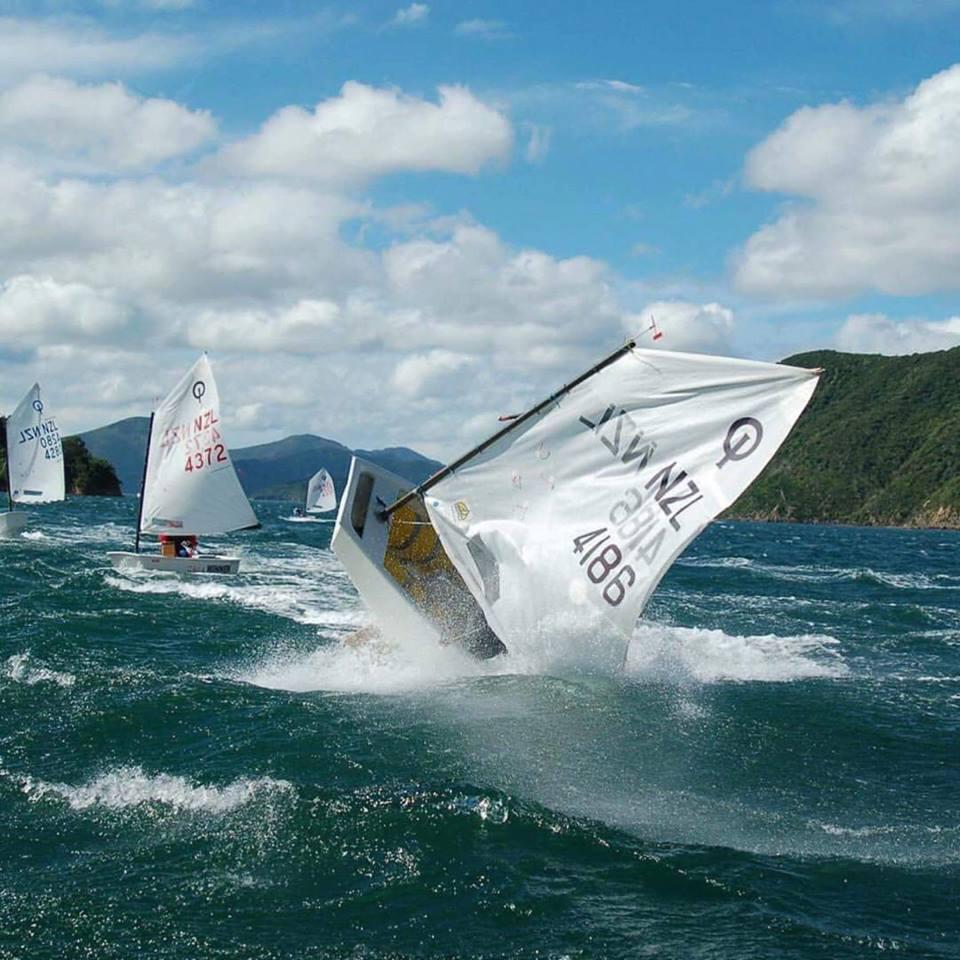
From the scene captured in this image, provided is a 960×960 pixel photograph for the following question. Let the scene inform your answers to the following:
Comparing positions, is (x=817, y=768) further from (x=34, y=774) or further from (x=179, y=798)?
(x=34, y=774)

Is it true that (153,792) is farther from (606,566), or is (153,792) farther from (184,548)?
(184,548)

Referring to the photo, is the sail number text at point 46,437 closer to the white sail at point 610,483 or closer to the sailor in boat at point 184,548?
the sailor in boat at point 184,548

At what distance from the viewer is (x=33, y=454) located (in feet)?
186

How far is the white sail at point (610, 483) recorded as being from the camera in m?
18.1

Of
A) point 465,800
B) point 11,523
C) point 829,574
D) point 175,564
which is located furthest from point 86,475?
point 465,800

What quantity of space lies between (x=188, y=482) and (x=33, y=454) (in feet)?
64.7

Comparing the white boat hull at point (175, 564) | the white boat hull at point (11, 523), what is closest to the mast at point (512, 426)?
the white boat hull at point (175, 564)

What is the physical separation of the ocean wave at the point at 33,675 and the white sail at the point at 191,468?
20459 mm

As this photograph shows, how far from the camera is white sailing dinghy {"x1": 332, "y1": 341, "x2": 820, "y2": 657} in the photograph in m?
18.1

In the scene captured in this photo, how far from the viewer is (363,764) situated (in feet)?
46.7

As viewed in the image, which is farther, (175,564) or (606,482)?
(175,564)

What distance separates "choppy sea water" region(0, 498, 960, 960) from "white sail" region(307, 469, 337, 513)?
3704 inches

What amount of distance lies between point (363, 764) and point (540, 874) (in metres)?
3.80

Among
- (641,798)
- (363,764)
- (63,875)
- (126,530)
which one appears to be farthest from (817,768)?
(126,530)
